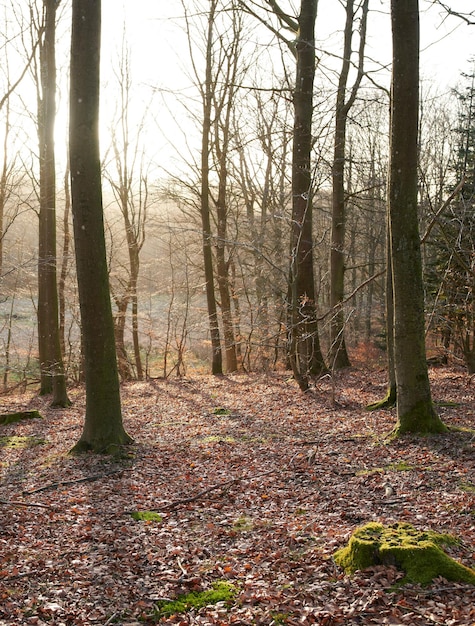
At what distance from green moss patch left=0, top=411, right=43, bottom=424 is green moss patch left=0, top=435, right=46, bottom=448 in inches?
62.7

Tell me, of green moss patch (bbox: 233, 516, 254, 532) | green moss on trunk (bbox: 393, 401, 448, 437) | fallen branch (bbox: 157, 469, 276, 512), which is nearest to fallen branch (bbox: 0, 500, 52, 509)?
fallen branch (bbox: 157, 469, 276, 512)

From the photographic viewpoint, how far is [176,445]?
29.6 feet

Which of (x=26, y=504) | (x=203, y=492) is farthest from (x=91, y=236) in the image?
(x=203, y=492)

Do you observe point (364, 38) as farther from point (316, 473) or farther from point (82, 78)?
point (316, 473)

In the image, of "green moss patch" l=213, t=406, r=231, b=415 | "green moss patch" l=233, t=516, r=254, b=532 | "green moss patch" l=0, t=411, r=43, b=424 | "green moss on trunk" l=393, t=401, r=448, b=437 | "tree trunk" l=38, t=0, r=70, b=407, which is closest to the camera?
"green moss patch" l=233, t=516, r=254, b=532

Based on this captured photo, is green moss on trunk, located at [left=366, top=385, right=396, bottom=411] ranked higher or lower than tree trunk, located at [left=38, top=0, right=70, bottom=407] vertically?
lower

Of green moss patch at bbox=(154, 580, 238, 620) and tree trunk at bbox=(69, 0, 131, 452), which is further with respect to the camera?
tree trunk at bbox=(69, 0, 131, 452)

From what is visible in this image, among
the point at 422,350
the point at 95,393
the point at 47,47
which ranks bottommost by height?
the point at 95,393

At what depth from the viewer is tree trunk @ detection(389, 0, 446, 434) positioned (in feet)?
24.2

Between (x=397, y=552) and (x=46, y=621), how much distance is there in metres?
2.67

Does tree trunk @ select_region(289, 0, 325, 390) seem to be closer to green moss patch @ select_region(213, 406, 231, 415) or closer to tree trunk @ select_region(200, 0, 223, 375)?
green moss patch @ select_region(213, 406, 231, 415)

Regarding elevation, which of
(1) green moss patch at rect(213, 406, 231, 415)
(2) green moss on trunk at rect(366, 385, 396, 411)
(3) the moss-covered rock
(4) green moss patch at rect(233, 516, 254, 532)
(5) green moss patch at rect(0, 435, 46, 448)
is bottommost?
(5) green moss patch at rect(0, 435, 46, 448)

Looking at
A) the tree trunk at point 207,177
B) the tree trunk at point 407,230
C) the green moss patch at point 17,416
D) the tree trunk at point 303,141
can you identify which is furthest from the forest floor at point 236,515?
the tree trunk at point 207,177

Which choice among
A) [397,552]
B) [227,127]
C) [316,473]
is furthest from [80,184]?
[227,127]
